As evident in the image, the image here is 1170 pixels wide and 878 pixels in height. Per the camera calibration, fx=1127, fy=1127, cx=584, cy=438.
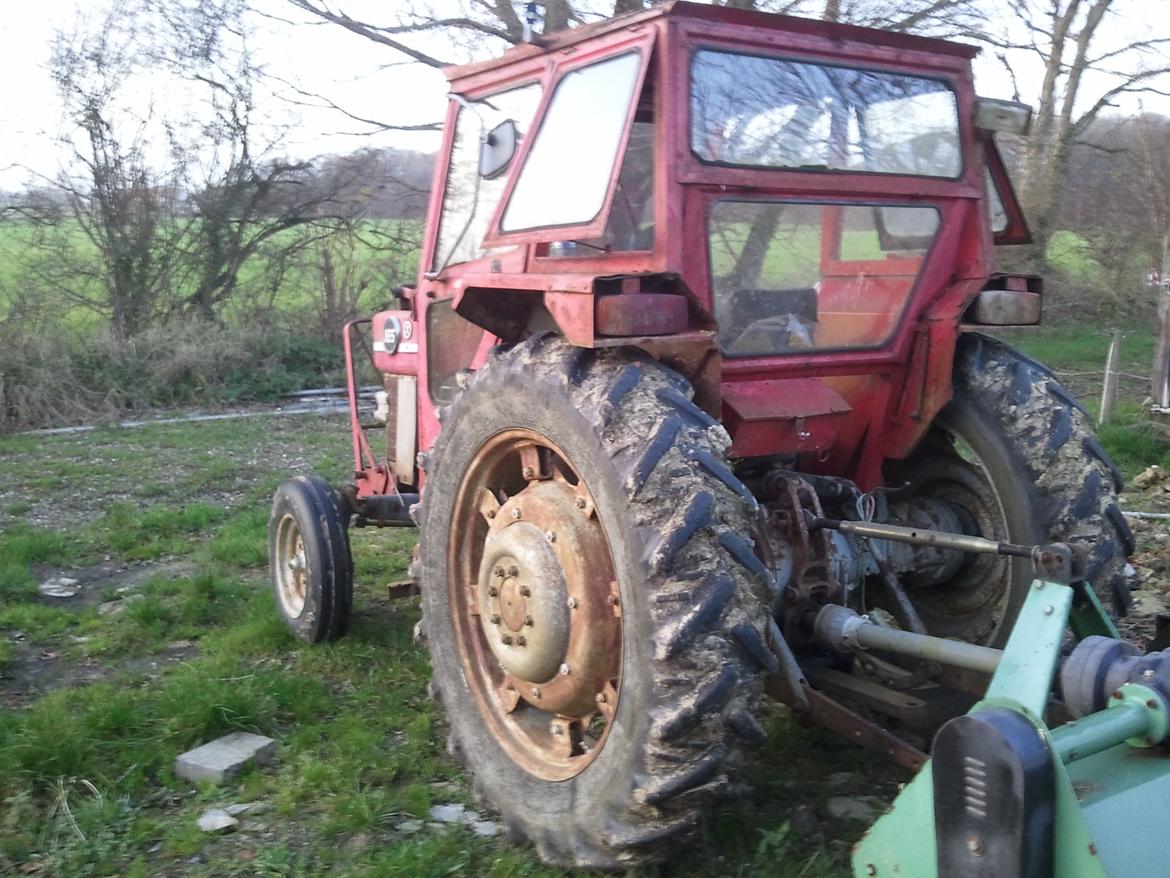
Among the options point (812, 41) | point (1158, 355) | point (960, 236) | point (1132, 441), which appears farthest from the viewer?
point (1158, 355)

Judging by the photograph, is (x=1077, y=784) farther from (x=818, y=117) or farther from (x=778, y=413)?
(x=818, y=117)

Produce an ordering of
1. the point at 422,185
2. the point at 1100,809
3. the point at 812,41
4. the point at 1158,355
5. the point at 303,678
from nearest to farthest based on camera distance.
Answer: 1. the point at 1100,809
2. the point at 812,41
3. the point at 303,678
4. the point at 1158,355
5. the point at 422,185

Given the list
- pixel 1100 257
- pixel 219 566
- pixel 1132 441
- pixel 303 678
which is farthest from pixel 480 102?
pixel 1100 257

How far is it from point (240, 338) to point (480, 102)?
10.2 metres

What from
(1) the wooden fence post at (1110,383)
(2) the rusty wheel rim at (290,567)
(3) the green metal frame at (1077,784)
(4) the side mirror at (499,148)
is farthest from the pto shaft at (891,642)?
(1) the wooden fence post at (1110,383)

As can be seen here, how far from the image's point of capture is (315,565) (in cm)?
484

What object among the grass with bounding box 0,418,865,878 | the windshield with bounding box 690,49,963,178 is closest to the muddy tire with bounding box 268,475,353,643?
the grass with bounding box 0,418,865,878

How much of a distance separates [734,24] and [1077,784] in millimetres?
2185

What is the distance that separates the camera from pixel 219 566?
6406 millimetres

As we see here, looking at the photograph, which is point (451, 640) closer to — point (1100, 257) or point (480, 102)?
Answer: point (480, 102)

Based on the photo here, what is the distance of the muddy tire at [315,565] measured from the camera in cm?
484

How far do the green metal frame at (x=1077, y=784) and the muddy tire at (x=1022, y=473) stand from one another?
1.19 m

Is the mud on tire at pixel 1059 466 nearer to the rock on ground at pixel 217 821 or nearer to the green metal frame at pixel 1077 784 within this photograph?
the green metal frame at pixel 1077 784

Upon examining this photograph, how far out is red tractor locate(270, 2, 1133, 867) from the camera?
8.81ft
